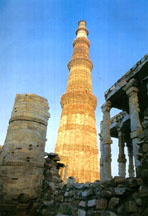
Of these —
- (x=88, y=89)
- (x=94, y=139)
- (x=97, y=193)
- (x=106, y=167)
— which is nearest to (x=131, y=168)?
(x=106, y=167)

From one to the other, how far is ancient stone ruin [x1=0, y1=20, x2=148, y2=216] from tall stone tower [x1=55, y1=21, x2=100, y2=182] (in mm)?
10710

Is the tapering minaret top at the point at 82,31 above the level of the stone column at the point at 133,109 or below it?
above

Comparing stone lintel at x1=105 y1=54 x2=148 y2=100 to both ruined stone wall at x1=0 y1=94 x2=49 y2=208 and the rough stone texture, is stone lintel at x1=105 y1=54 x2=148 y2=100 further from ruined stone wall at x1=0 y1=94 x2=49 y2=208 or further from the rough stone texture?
ruined stone wall at x1=0 y1=94 x2=49 y2=208

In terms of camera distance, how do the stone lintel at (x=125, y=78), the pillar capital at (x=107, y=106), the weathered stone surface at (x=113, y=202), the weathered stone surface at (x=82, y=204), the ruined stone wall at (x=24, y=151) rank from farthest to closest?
1. the pillar capital at (x=107, y=106)
2. the stone lintel at (x=125, y=78)
3. the ruined stone wall at (x=24, y=151)
4. the weathered stone surface at (x=82, y=204)
5. the weathered stone surface at (x=113, y=202)

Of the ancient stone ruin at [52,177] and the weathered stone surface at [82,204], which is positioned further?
the weathered stone surface at [82,204]

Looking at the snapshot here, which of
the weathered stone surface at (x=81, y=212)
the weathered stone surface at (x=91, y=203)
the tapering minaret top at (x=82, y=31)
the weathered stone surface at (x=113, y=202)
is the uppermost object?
the tapering minaret top at (x=82, y=31)

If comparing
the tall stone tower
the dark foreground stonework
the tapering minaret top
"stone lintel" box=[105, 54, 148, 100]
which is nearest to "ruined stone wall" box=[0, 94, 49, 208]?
the dark foreground stonework

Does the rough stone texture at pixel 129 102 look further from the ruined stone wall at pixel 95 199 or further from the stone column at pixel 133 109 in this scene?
the ruined stone wall at pixel 95 199

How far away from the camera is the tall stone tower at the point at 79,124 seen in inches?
743

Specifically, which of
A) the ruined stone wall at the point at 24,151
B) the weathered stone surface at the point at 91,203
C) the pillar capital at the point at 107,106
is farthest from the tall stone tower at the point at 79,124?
the weathered stone surface at the point at 91,203

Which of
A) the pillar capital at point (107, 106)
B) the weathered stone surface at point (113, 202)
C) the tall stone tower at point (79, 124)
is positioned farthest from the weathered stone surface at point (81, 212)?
the tall stone tower at point (79, 124)

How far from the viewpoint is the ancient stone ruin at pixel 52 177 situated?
4.26 m

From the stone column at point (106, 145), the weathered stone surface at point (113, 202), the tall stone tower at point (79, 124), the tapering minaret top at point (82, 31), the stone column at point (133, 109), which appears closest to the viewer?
the weathered stone surface at point (113, 202)

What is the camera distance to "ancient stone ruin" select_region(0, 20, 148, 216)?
4.26m
